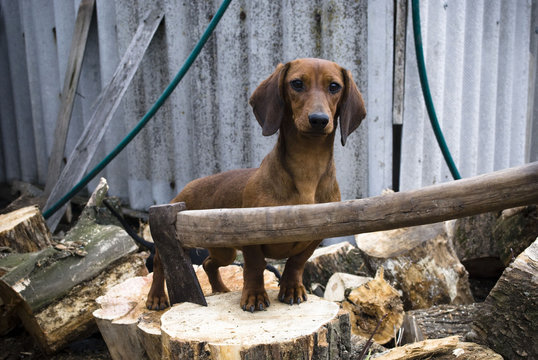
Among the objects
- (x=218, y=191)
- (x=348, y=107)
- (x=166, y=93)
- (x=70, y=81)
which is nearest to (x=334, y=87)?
(x=348, y=107)

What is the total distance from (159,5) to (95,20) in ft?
4.17

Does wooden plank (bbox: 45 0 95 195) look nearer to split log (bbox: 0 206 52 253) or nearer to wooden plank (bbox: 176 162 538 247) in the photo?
split log (bbox: 0 206 52 253)

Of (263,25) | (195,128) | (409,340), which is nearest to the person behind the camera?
(409,340)

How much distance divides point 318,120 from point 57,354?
8.50 feet

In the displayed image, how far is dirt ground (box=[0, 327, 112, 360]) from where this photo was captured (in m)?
3.27

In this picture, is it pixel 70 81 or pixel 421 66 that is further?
pixel 70 81

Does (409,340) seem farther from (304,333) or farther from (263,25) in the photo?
(263,25)

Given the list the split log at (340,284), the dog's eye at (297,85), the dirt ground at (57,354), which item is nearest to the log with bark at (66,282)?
the dirt ground at (57,354)

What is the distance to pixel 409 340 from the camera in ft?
9.28

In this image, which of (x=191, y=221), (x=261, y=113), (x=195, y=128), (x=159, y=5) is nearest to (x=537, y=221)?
(x=261, y=113)

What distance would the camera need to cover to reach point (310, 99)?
6.76ft

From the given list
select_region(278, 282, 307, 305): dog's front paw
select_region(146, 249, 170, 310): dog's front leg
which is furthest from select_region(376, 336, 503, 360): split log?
select_region(146, 249, 170, 310): dog's front leg

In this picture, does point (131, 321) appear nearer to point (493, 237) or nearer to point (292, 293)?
point (292, 293)

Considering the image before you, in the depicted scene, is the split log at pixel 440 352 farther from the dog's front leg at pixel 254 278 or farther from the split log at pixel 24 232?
the split log at pixel 24 232
